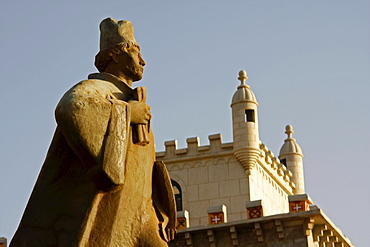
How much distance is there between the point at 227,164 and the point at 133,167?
36.0 m

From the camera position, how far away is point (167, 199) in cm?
816

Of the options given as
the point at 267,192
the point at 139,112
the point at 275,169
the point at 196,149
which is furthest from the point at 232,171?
the point at 139,112

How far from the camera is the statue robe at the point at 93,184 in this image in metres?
7.62

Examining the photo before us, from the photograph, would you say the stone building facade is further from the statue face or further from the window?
the statue face

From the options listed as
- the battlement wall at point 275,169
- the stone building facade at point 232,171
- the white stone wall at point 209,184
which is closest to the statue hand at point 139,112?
the stone building facade at point 232,171

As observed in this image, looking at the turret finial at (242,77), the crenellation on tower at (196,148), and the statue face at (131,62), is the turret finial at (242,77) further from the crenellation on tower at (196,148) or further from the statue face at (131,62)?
the statue face at (131,62)

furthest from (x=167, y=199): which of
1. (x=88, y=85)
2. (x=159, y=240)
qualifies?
(x=88, y=85)

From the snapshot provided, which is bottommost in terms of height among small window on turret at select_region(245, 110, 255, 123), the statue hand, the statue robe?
the statue robe

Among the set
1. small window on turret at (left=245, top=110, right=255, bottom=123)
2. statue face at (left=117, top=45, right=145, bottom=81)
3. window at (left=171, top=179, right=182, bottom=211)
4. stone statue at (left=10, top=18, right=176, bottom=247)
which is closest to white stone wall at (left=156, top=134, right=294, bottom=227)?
window at (left=171, top=179, right=182, bottom=211)

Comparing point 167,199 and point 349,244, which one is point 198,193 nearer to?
point 349,244

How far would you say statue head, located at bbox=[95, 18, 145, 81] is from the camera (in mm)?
8359

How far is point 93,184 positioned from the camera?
25.3 feet

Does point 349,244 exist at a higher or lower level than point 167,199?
higher

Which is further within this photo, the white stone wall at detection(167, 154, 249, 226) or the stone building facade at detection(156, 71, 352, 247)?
the white stone wall at detection(167, 154, 249, 226)
